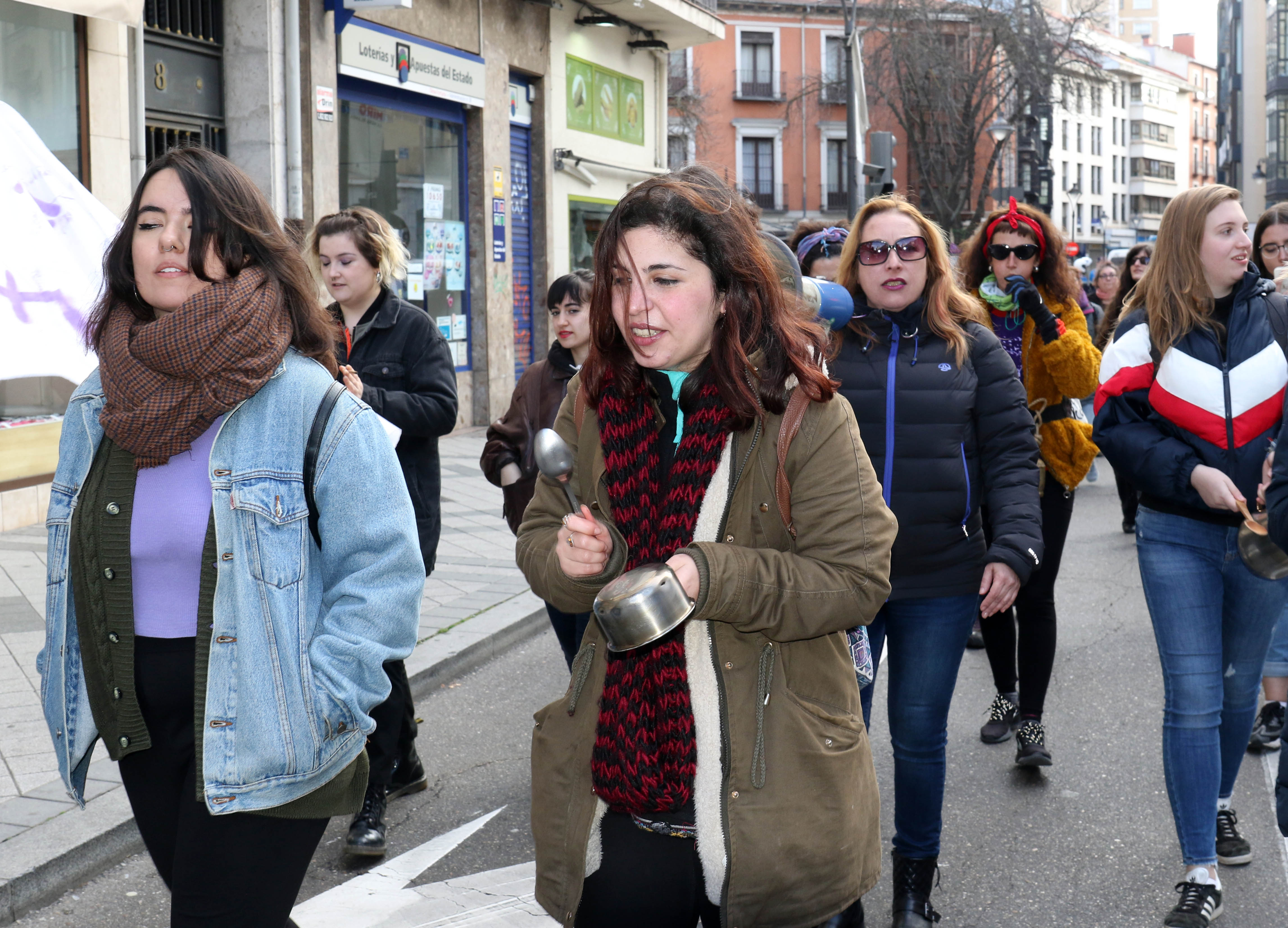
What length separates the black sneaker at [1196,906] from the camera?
3.68 m

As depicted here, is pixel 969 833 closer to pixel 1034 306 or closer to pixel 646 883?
pixel 1034 306

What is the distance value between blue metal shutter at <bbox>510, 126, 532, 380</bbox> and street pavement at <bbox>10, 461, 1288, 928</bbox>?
35.6 feet

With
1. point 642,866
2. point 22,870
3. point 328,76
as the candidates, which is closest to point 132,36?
point 328,76

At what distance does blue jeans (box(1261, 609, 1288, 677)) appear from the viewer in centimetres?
542

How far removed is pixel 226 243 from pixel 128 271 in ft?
0.73

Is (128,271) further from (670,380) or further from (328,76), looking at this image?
(328,76)

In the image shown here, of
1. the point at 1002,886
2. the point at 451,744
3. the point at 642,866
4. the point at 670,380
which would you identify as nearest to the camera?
the point at 642,866

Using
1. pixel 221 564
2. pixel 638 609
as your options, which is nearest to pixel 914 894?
pixel 638 609

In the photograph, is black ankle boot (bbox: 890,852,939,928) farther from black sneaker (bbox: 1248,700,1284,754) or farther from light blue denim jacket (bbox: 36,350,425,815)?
black sneaker (bbox: 1248,700,1284,754)

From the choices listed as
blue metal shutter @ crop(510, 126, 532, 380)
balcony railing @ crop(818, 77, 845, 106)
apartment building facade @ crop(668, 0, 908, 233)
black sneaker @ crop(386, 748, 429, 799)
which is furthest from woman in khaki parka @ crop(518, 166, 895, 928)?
apartment building facade @ crop(668, 0, 908, 233)

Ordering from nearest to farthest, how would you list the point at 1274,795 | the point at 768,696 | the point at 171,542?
the point at 768,696, the point at 171,542, the point at 1274,795

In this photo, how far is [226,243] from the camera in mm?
2406

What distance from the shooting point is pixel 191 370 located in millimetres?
2277

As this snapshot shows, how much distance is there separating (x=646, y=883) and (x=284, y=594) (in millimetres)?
775
